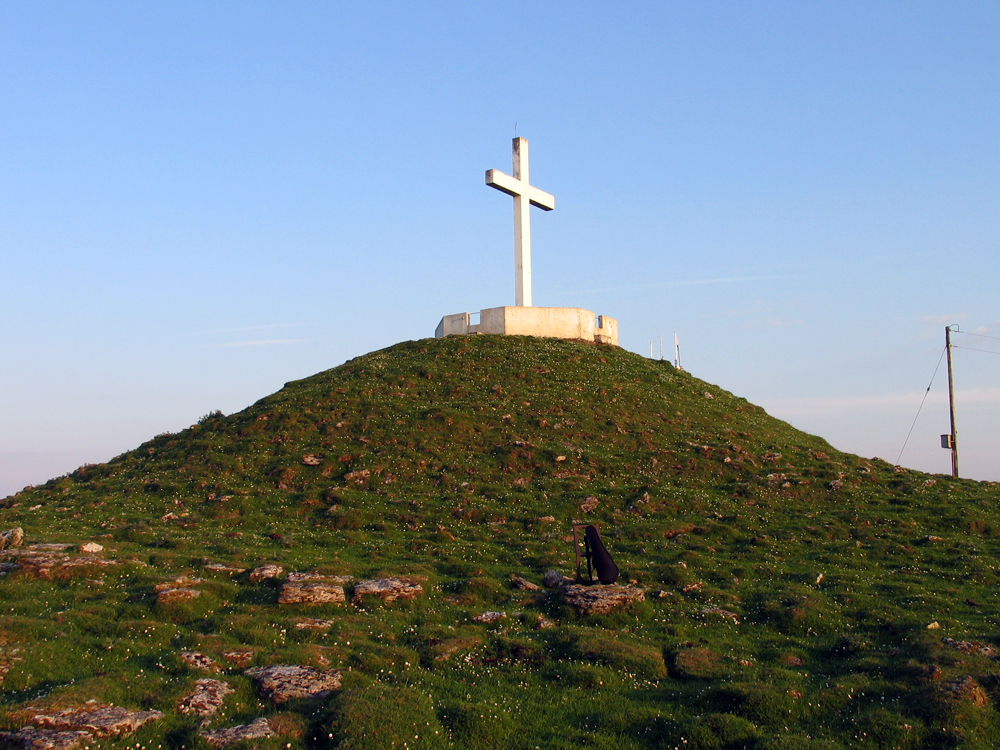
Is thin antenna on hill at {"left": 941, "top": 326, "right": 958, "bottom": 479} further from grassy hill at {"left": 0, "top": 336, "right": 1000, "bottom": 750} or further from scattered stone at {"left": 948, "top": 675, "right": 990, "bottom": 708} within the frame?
scattered stone at {"left": 948, "top": 675, "right": 990, "bottom": 708}

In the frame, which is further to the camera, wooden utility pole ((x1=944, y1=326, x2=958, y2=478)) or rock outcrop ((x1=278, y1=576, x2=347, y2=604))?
wooden utility pole ((x1=944, y1=326, x2=958, y2=478))

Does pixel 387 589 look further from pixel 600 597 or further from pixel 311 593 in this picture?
pixel 600 597

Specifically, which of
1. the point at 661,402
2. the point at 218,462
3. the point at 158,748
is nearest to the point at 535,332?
the point at 661,402

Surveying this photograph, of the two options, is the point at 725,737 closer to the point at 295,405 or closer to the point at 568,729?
the point at 568,729

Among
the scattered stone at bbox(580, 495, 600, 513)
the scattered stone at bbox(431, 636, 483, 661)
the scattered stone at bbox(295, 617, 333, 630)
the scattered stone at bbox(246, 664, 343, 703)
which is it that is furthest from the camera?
the scattered stone at bbox(580, 495, 600, 513)

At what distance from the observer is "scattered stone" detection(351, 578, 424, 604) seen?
2005 centimetres

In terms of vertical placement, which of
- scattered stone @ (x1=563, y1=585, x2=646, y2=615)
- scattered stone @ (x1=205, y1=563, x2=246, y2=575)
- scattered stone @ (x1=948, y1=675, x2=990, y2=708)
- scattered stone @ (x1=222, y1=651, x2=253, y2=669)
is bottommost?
scattered stone @ (x1=948, y1=675, x2=990, y2=708)

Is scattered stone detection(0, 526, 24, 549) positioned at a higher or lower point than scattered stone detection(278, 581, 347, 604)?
higher

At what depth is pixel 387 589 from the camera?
803 inches

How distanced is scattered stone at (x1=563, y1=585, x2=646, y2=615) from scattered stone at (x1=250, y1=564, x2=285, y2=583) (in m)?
7.35

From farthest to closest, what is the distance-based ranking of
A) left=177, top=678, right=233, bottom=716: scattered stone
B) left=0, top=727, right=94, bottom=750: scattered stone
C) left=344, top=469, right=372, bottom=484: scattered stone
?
left=344, top=469, right=372, bottom=484: scattered stone, left=177, top=678, right=233, bottom=716: scattered stone, left=0, top=727, right=94, bottom=750: scattered stone

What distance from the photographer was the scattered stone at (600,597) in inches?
765

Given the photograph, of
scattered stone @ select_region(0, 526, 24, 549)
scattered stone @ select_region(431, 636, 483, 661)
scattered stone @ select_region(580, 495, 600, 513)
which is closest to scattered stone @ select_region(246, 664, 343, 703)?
scattered stone @ select_region(431, 636, 483, 661)

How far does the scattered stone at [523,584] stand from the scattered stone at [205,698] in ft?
29.0
